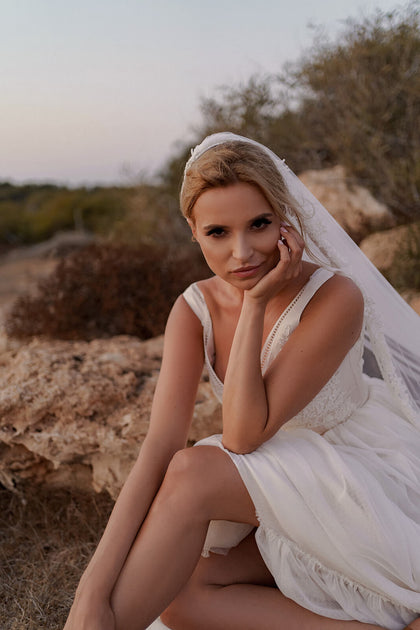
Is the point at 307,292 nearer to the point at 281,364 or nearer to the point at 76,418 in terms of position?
the point at 281,364

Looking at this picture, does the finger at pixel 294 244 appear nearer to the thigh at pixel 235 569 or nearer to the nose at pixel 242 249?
the nose at pixel 242 249

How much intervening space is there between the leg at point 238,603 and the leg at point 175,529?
22 cm

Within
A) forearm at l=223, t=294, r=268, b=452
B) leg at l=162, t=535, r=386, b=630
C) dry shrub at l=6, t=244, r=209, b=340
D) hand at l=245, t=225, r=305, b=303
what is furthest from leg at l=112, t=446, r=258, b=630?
dry shrub at l=6, t=244, r=209, b=340

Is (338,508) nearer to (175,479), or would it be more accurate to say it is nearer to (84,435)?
(175,479)

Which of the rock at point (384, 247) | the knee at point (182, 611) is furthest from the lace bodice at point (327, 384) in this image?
the rock at point (384, 247)

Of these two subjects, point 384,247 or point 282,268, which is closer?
point 282,268

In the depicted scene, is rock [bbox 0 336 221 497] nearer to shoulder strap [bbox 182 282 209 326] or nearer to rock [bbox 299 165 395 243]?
shoulder strap [bbox 182 282 209 326]

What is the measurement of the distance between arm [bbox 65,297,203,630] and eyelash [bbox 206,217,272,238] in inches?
20.5

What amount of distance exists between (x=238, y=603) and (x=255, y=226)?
1.36 metres

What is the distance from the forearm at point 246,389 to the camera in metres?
1.98

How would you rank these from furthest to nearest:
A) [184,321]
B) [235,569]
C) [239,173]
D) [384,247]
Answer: [384,247]
[184,321]
[235,569]
[239,173]

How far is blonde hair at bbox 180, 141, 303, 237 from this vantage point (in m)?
2.00

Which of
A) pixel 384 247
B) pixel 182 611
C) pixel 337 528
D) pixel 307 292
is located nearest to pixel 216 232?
pixel 307 292

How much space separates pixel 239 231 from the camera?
2049 mm
